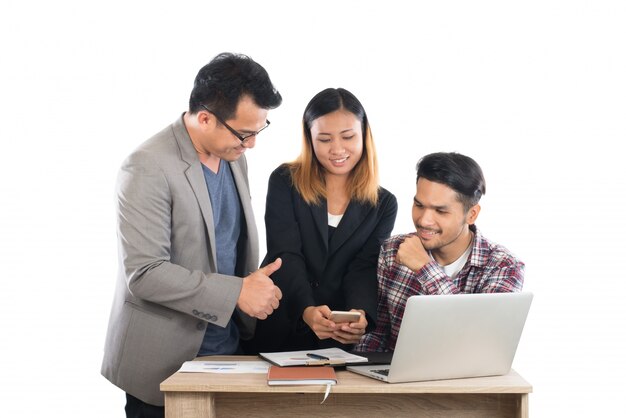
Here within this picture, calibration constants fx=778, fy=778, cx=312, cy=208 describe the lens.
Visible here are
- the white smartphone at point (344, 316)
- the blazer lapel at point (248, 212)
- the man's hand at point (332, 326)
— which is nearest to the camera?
the white smartphone at point (344, 316)

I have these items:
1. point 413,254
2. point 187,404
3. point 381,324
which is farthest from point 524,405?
point 187,404

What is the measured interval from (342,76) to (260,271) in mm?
2028

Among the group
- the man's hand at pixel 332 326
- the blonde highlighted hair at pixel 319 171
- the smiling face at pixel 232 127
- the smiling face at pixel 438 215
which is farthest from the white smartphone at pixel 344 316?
the smiling face at pixel 232 127

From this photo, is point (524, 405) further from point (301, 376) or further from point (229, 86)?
point (229, 86)

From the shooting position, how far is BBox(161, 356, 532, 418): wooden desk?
2189 millimetres

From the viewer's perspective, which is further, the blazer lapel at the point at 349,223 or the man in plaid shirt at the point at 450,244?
the blazer lapel at the point at 349,223

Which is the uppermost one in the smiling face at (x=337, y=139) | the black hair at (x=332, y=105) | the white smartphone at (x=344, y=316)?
the black hair at (x=332, y=105)

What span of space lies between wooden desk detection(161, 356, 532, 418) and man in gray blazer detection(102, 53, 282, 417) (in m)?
0.26

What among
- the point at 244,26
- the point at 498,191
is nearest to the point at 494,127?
the point at 498,191

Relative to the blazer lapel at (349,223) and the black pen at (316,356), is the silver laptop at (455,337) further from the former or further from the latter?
the blazer lapel at (349,223)

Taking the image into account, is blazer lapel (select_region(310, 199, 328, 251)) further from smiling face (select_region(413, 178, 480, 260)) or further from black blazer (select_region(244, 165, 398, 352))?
smiling face (select_region(413, 178, 480, 260))

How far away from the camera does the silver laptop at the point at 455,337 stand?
6.92 ft

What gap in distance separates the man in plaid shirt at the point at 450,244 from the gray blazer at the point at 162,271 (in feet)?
2.11

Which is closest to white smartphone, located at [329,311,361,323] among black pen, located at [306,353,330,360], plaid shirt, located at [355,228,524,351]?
black pen, located at [306,353,330,360]
